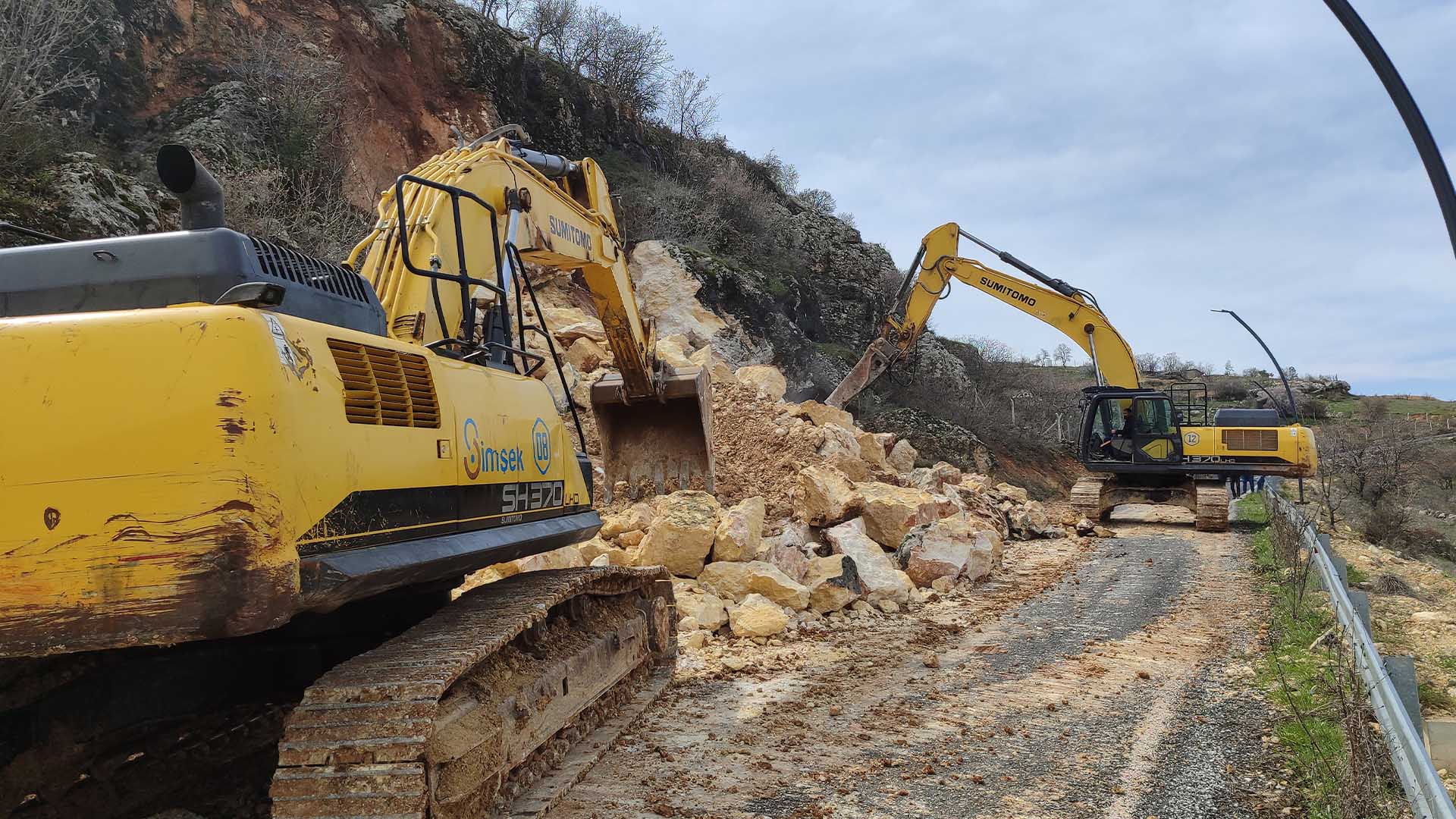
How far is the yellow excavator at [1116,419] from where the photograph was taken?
16031 mm

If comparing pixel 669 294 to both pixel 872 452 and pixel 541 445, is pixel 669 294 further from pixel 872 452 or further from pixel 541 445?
pixel 541 445

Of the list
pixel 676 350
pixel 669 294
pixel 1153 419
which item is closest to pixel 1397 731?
pixel 1153 419

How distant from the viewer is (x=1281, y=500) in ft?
44.1

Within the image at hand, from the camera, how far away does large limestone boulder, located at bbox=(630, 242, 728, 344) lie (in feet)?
68.6

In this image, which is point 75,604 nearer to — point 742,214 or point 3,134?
point 3,134

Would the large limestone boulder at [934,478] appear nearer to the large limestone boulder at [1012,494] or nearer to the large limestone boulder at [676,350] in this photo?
the large limestone boulder at [1012,494]

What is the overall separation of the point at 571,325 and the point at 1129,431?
9.53 meters

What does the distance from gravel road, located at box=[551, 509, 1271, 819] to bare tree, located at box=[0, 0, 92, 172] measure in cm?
958

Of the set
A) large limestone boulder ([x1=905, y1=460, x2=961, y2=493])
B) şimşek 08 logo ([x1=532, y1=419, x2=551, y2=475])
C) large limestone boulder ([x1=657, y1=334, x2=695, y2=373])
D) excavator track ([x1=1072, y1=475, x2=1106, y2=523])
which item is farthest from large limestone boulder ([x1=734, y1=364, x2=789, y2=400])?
şimşek 08 logo ([x1=532, y1=419, x2=551, y2=475])

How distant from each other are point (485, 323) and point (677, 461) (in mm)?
5322

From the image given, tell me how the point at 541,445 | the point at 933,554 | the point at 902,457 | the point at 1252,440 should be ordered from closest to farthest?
the point at 541,445 → the point at 933,554 → the point at 1252,440 → the point at 902,457

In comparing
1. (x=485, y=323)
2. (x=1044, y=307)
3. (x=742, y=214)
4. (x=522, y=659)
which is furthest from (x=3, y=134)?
(x=742, y=214)

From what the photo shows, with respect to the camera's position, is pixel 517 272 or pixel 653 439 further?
pixel 653 439

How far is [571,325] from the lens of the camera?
15922 millimetres
